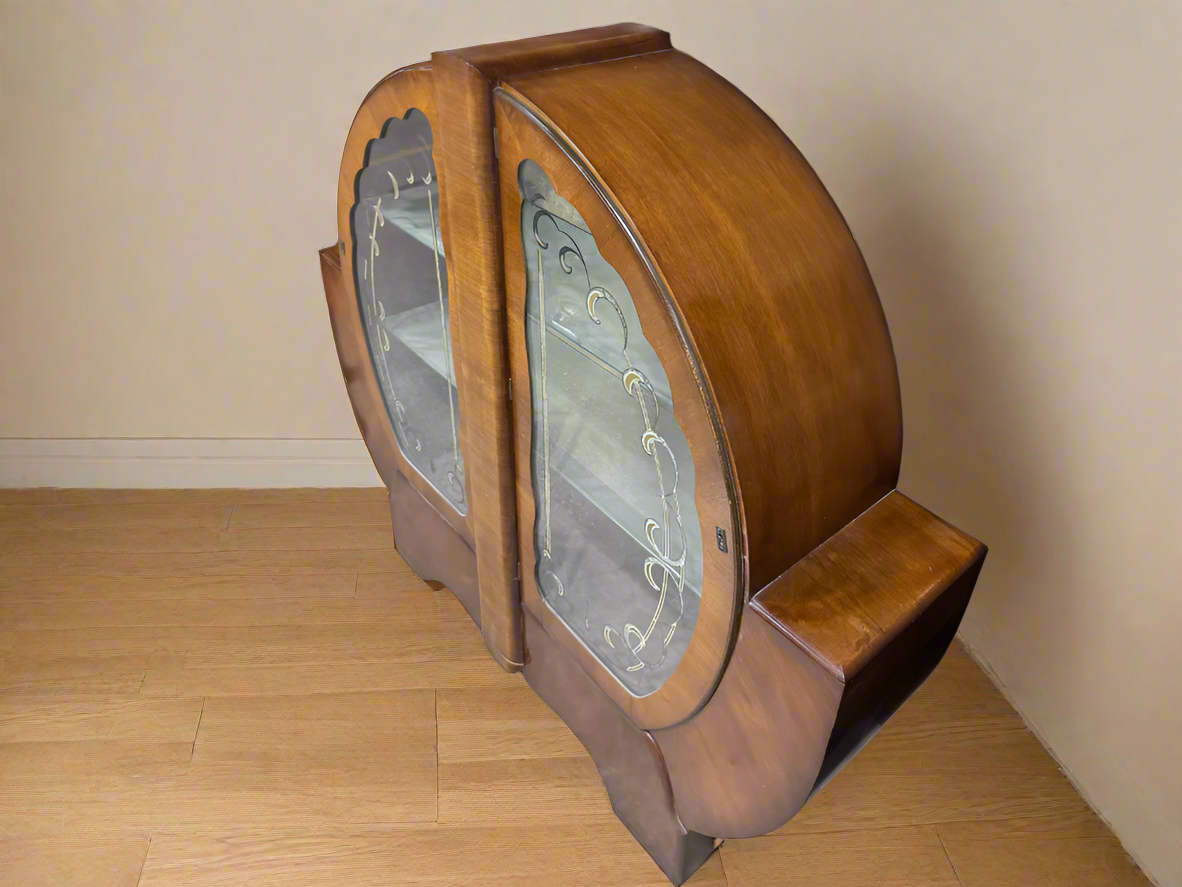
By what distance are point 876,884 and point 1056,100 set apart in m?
1.23

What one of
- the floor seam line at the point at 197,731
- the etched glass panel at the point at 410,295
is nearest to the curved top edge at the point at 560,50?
the etched glass panel at the point at 410,295

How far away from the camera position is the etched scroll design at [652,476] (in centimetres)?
106

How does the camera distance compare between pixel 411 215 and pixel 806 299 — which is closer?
pixel 806 299

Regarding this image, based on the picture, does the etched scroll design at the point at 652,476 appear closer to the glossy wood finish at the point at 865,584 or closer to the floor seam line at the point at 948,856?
the glossy wood finish at the point at 865,584

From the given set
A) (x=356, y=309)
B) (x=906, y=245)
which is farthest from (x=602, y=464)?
(x=906, y=245)

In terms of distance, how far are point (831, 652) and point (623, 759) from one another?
1.96 ft

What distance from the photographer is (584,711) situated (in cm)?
147

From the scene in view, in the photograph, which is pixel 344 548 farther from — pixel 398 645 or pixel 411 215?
pixel 411 215

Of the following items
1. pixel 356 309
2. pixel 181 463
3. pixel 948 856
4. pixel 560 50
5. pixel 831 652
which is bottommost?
pixel 948 856

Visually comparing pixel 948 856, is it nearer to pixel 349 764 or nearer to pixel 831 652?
pixel 831 652

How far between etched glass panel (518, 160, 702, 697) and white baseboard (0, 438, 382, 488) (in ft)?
3.49

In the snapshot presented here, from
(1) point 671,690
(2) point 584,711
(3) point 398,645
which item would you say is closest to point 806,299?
(1) point 671,690

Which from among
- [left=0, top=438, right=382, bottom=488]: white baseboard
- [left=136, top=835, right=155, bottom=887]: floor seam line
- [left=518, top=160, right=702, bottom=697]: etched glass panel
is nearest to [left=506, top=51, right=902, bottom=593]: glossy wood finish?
[left=518, top=160, right=702, bottom=697]: etched glass panel

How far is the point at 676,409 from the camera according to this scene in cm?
95
